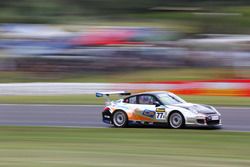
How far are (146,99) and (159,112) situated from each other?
574mm

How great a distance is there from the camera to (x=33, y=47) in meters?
37.3

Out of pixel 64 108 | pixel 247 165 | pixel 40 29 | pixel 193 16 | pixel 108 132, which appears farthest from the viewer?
pixel 193 16

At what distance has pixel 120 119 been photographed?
50.1ft

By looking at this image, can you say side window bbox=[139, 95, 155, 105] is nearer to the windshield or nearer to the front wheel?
the windshield

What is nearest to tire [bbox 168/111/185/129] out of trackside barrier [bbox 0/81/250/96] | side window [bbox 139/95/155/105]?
side window [bbox 139/95/155/105]

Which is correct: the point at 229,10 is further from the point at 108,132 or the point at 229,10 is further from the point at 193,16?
the point at 108,132

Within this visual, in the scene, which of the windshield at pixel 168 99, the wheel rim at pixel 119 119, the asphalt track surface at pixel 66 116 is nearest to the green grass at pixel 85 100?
the asphalt track surface at pixel 66 116

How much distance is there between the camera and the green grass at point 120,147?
329 inches

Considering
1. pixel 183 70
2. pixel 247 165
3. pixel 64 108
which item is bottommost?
pixel 247 165

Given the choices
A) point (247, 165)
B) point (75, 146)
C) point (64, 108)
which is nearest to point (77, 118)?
point (64, 108)

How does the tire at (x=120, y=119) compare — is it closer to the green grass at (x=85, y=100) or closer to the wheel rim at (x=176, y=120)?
the wheel rim at (x=176, y=120)

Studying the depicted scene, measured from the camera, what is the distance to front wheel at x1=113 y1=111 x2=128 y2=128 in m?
15.2

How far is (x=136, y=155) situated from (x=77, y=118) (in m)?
8.13

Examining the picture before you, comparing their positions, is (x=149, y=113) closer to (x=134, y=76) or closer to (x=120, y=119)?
(x=120, y=119)
